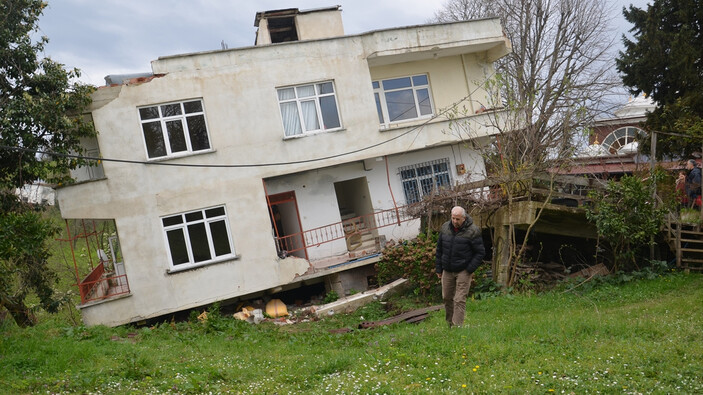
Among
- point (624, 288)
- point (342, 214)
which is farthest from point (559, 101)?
point (624, 288)

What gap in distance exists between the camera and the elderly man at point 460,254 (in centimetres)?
980

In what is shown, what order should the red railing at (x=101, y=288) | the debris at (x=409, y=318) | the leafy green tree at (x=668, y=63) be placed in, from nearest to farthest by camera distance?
the debris at (x=409, y=318)
the red railing at (x=101, y=288)
the leafy green tree at (x=668, y=63)

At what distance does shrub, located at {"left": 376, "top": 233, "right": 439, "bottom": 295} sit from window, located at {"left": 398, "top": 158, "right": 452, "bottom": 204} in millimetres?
4492

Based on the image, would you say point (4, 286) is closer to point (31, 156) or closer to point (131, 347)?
point (131, 347)

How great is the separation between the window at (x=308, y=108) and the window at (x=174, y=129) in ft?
8.82

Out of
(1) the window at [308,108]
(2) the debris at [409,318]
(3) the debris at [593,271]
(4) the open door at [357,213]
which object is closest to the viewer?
(2) the debris at [409,318]

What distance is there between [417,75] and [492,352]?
1626 cm

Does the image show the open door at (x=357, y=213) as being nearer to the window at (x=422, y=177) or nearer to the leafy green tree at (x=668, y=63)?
the window at (x=422, y=177)

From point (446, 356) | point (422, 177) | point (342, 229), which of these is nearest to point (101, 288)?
point (342, 229)

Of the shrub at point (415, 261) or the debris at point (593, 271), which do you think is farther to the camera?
the shrub at point (415, 261)

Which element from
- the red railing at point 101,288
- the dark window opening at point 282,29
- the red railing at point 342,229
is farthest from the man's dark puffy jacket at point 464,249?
the dark window opening at point 282,29

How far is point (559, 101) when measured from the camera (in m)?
30.0

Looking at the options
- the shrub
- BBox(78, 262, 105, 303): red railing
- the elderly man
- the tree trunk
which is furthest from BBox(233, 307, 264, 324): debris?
the elderly man

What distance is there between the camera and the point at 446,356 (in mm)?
8094
